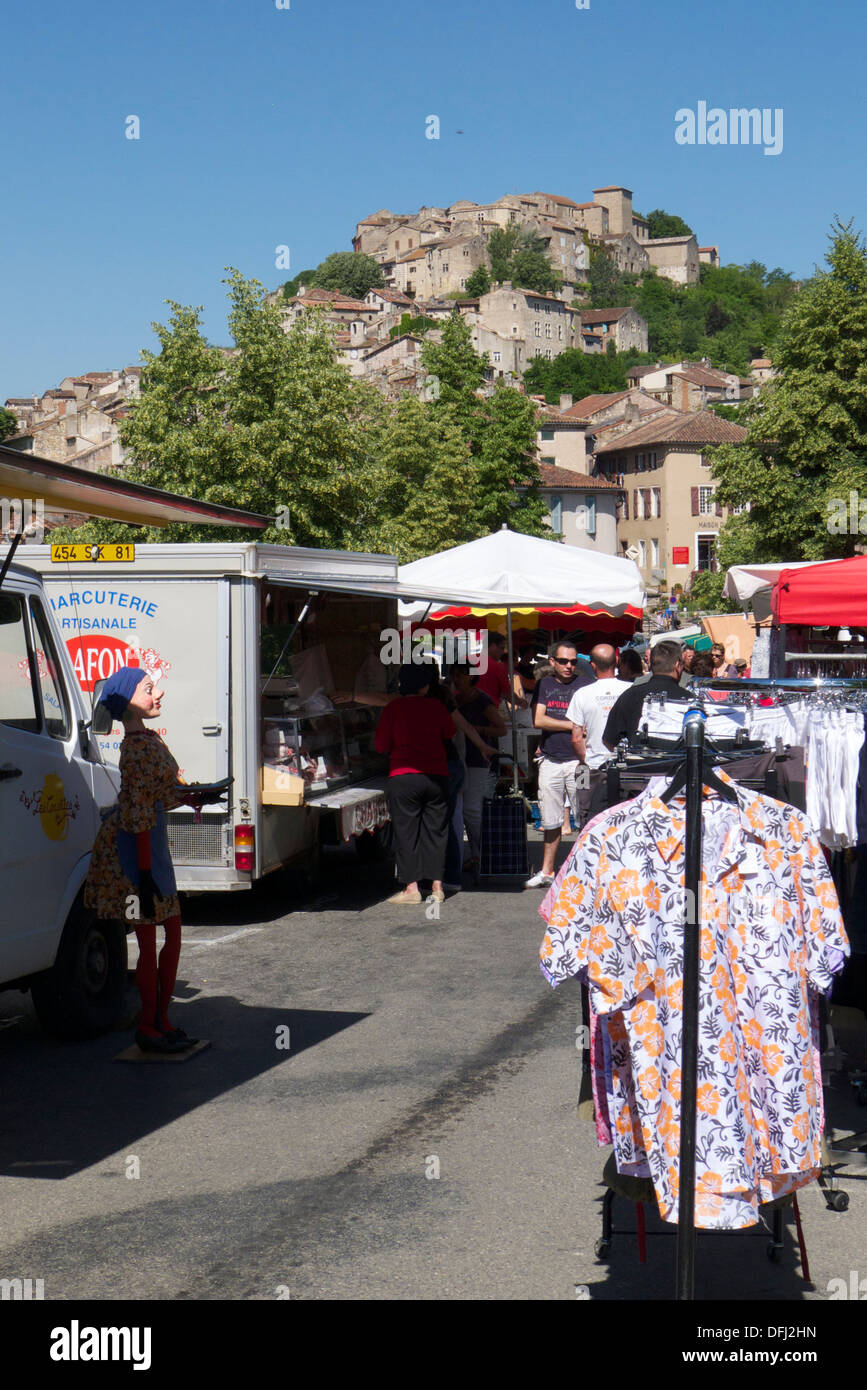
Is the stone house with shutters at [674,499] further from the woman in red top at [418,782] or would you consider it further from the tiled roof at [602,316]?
the woman in red top at [418,782]

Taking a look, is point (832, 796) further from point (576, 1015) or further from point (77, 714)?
point (77, 714)

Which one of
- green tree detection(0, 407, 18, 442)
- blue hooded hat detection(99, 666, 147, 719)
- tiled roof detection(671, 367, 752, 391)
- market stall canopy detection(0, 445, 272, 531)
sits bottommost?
blue hooded hat detection(99, 666, 147, 719)

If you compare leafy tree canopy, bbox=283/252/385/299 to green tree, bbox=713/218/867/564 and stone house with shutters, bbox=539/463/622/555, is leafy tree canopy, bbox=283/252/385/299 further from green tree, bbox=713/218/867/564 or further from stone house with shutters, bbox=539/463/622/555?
green tree, bbox=713/218/867/564

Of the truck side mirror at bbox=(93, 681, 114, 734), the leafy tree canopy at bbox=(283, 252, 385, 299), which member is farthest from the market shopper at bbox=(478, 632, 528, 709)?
the leafy tree canopy at bbox=(283, 252, 385, 299)

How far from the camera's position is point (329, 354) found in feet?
115

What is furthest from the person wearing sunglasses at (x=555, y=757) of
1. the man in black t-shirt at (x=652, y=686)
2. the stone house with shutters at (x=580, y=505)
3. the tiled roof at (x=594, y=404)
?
the tiled roof at (x=594, y=404)

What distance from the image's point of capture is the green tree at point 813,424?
34031 mm

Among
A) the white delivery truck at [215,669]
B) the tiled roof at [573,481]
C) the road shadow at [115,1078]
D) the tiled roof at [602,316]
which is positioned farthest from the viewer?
the tiled roof at [602,316]

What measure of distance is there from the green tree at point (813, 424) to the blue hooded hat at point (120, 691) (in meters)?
28.8

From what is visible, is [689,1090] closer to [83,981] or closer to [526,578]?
[83,981]

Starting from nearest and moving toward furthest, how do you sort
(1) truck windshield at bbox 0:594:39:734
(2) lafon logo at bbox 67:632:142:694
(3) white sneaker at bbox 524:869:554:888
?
(1) truck windshield at bbox 0:594:39:734
(2) lafon logo at bbox 67:632:142:694
(3) white sneaker at bbox 524:869:554:888

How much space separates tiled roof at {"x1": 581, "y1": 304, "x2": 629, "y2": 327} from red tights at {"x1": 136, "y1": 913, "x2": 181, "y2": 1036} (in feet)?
541

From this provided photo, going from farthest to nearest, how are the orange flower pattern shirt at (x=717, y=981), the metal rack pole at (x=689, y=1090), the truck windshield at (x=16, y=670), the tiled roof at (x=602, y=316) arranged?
the tiled roof at (x=602, y=316)
the truck windshield at (x=16, y=670)
the orange flower pattern shirt at (x=717, y=981)
the metal rack pole at (x=689, y=1090)

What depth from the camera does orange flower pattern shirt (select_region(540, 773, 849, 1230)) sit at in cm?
378
